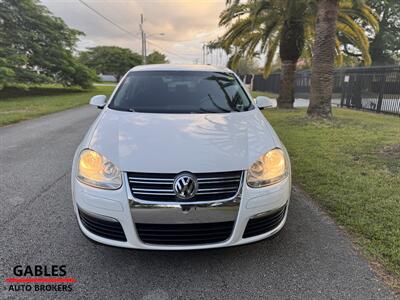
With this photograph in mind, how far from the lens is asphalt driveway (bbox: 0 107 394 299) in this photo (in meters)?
2.23

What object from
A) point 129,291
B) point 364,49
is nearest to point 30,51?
point 364,49

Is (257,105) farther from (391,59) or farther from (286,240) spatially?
(391,59)

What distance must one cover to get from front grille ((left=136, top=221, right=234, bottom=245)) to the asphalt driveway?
24cm

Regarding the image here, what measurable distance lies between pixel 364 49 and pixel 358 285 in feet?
45.1

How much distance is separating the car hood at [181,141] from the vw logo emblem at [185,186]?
0.19 ft

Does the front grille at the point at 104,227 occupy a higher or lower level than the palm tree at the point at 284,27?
lower

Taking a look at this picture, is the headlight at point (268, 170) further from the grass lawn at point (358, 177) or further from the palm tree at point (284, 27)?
the palm tree at point (284, 27)

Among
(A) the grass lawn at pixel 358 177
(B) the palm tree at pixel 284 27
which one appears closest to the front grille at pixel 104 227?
(A) the grass lawn at pixel 358 177

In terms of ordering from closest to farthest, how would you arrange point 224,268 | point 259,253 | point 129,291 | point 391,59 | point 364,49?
point 129,291
point 224,268
point 259,253
point 364,49
point 391,59

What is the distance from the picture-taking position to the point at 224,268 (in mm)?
2502

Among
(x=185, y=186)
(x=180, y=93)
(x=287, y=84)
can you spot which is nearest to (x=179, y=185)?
(x=185, y=186)

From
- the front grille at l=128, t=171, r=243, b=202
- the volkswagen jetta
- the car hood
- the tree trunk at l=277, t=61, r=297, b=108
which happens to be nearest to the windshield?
the car hood

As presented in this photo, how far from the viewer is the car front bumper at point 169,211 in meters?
2.18

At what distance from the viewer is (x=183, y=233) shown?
→ 224cm
